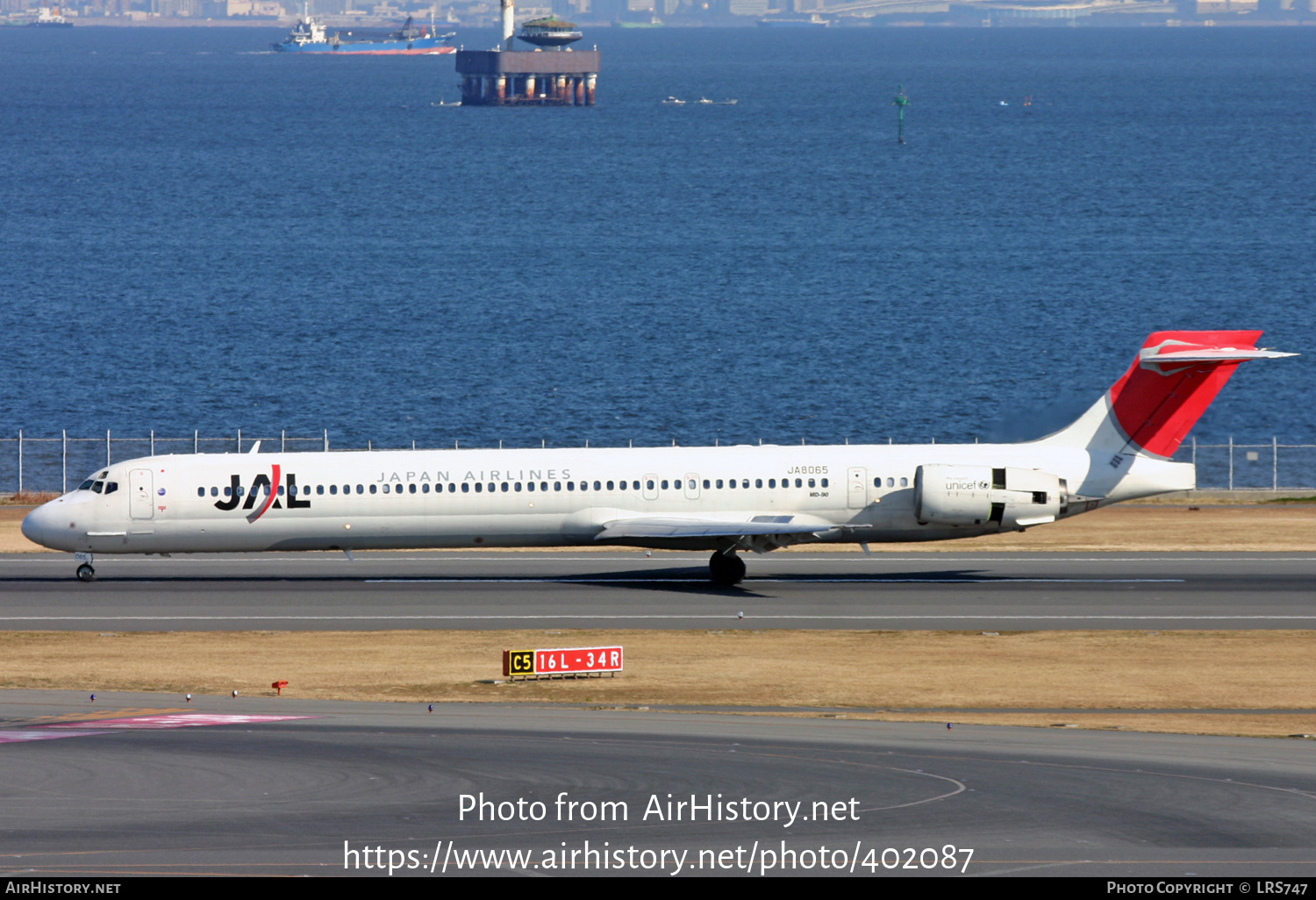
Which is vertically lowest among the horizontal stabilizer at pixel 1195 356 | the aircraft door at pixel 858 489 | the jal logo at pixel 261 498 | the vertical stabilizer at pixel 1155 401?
the jal logo at pixel 261 498

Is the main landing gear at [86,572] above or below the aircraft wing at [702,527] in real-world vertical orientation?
below

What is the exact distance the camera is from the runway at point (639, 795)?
2020 cm

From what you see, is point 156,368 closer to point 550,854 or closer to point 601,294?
point 601,294

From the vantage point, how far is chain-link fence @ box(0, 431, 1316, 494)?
230ft

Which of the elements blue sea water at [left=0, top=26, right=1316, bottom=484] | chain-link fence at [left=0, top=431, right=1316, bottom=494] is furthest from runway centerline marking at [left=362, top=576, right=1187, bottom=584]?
chain-link fence at [left=0, top=431, right=1316, bottom=494]

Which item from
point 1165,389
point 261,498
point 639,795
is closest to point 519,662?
point 639,795

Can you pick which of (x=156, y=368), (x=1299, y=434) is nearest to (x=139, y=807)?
(x=1299, y=434)

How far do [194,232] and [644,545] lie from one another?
11869 centimetres

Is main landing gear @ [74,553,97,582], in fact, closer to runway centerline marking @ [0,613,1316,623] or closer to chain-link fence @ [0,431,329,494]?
runway centerline marking @ [0,613,1316,623]

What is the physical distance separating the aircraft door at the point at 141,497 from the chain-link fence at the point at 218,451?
20.9 m

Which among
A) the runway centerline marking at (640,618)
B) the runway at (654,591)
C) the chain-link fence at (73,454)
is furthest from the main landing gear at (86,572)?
the chain-link fence at (73,454)

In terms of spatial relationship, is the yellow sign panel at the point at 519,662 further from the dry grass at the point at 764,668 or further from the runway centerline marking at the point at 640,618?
the runway centerline marking at the point at 640,618

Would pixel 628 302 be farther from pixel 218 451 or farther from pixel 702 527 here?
pixel 702 527

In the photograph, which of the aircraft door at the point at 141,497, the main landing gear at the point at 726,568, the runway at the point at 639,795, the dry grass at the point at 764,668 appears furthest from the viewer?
the main landing gear at the point at 726,568
